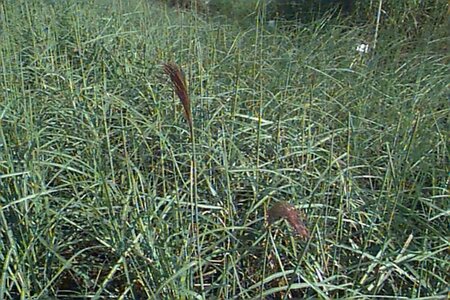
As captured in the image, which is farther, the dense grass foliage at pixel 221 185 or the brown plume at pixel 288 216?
the dense grass foliage at pixel 221 185

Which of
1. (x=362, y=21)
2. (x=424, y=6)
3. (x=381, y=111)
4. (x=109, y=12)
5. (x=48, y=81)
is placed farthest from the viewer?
(x=362, y=21)

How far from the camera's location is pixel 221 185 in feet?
3.95

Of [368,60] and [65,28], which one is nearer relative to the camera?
[368,60]

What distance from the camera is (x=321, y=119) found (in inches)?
59.2

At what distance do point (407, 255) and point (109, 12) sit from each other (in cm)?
256

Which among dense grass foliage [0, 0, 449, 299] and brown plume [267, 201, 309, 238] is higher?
brown plume [267, 201, 309, 238]

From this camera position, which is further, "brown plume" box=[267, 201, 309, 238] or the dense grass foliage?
the dense grass foliage

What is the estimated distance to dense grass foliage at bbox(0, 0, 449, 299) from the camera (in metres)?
0.93

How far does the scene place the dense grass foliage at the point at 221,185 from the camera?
0.93 metres

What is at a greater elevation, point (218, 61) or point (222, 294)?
point (218, 61)

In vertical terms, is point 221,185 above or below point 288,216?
below

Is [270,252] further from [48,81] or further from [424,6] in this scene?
[424,6]

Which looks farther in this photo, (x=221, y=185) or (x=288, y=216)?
(x=221, y=185)

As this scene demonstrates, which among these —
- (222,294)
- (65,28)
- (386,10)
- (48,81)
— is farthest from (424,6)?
(222,294)
